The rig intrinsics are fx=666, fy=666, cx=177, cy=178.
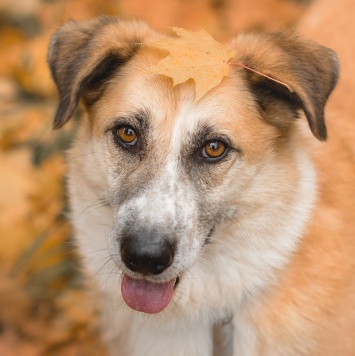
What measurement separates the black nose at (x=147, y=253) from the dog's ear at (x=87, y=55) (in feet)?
2.46

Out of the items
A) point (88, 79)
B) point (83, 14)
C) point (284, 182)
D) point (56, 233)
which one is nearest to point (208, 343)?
point (284, 182)

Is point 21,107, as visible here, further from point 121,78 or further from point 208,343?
point 208,343

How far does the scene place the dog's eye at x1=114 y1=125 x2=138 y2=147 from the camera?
2936 millimetres

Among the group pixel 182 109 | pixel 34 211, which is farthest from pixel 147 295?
pixel 34 211

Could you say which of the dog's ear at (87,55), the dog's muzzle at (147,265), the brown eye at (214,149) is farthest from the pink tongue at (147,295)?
the dog's ear at (87,55)

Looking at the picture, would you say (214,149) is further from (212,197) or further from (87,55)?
(87,55)

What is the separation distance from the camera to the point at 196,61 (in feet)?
9.30

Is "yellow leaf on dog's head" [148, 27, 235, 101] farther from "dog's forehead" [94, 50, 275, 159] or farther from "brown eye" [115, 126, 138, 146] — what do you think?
"brown eye" [115, 126, 138, 146]

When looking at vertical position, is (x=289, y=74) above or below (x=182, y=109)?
above

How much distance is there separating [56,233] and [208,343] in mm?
1792

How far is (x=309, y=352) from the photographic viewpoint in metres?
3.21

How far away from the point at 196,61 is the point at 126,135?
450 mm

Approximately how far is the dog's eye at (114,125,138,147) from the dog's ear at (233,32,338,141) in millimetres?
590

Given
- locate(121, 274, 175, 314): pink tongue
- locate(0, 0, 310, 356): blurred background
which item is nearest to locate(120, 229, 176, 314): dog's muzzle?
locate(121, 274, 175, 314): pink tongue
